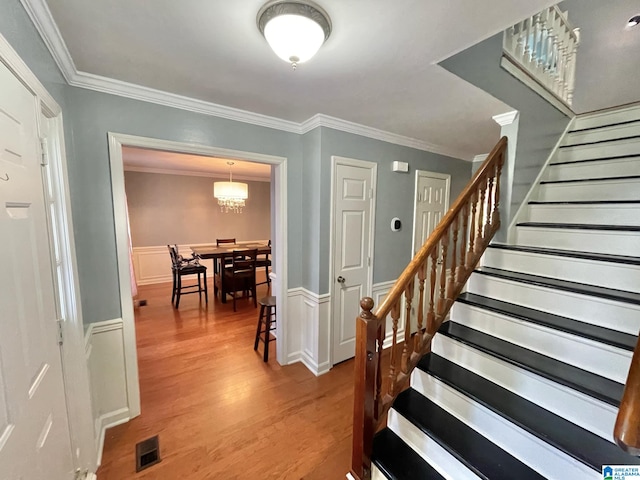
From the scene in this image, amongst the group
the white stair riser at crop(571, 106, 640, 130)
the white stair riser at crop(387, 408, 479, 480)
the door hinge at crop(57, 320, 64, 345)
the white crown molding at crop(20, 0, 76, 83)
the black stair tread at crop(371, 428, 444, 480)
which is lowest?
the black stair tread at crop(371, 428, 444, 480)

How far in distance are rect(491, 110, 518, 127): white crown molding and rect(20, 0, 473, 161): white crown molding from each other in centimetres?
93

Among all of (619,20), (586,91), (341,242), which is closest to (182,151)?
(341,242)

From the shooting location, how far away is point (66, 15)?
1144mm

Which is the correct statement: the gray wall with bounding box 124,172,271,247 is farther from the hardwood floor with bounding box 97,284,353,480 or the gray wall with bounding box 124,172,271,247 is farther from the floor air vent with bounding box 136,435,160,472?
the floor air vent with bounding box 136,435,160,472

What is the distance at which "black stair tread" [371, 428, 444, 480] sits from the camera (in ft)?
4.25

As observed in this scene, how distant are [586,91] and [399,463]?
12.0 feet

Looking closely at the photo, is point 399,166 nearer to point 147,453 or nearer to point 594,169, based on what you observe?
point 594,169

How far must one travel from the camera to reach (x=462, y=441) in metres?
1.30

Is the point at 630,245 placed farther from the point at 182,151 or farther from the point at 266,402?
the point at 182,151

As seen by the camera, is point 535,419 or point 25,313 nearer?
point 25,313

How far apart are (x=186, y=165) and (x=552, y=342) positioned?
224 inches

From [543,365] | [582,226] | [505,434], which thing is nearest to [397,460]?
[505,434]

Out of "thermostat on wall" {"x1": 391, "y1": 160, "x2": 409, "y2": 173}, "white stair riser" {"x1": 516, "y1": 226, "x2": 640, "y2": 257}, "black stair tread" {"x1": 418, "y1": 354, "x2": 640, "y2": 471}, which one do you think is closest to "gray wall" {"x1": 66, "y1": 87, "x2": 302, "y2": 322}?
"thermostat on wall" {"x1": 391, "y1": 160, "x2": 409, "y2": 173}

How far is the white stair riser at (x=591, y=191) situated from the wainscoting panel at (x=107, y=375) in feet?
11.9
